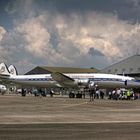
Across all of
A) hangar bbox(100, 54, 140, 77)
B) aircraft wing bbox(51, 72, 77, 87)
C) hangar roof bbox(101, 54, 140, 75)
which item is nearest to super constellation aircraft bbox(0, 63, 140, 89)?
aircraft wing bbox(51, 72, 77, 87)

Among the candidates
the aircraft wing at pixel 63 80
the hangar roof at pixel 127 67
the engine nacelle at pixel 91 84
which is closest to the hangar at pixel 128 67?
the hangar roof at pixel 127 67

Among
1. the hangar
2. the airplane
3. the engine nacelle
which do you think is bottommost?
the engine nacelle

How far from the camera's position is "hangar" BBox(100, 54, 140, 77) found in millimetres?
108375

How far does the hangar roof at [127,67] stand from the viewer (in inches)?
4306

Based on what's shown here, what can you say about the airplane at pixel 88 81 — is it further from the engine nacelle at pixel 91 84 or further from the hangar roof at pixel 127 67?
the hangar roof at pixel 127 67

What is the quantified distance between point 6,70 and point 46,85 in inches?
1039

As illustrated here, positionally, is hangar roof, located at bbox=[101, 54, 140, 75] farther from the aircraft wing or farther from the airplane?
the aircraft wing

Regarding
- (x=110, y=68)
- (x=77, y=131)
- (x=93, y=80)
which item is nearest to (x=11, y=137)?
(x=77, y=131)

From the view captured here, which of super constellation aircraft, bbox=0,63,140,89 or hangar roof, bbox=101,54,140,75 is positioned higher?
hangar roof, bbox=101,54,140,75

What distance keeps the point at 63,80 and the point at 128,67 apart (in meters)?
42.4

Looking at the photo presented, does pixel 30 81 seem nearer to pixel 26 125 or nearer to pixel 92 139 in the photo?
pixel 26 125

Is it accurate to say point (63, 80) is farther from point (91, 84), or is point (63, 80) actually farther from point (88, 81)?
point (91, 84)

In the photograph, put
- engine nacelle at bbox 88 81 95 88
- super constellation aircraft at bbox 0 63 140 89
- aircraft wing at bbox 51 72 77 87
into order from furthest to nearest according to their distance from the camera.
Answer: aircraft wing at bbox 51 72 77 87 → super constellation aircraft at bbox 0 63 140 89 → engine nacelle at bbox 88 81 95 88

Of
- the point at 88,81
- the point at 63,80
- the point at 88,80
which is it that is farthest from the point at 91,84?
the point at 63,80
